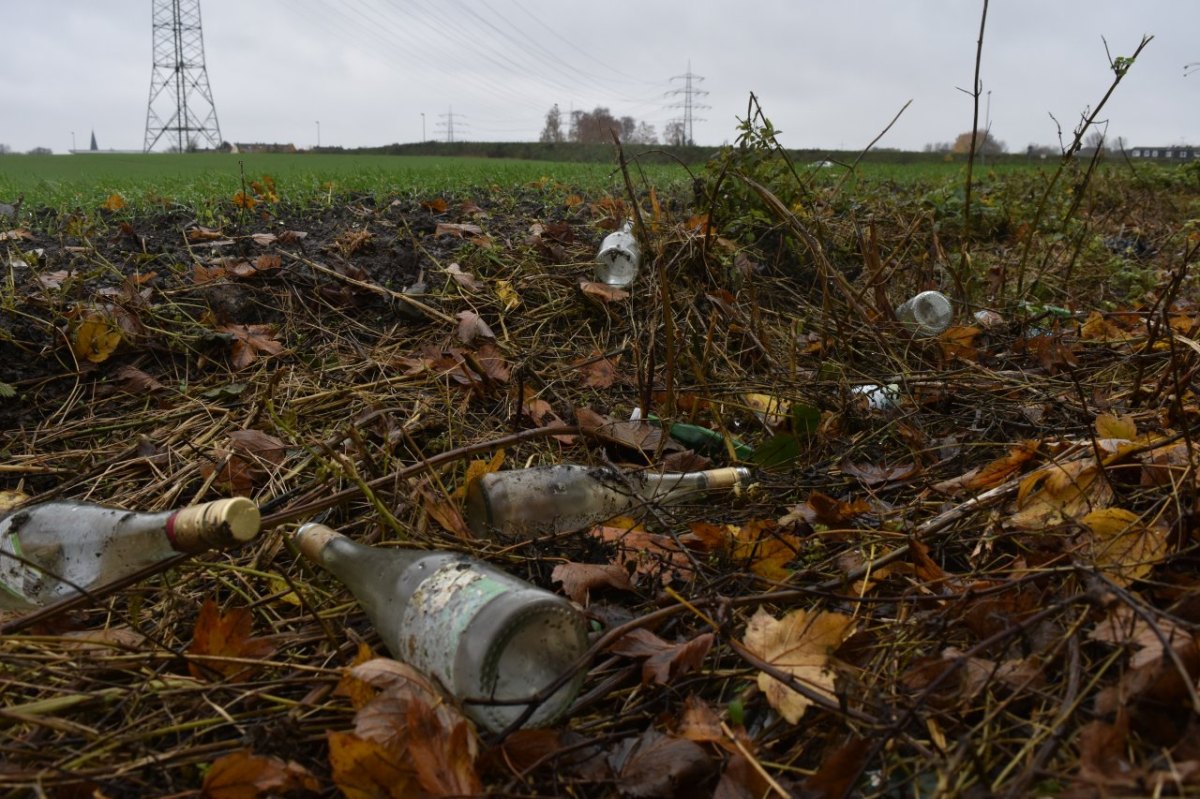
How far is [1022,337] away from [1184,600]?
5.52 ft

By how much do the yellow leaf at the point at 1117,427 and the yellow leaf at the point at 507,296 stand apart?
1.80 m

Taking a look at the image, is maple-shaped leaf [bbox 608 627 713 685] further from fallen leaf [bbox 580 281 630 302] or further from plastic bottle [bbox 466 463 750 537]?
fallen leaf [bbox 580 281 630 302]

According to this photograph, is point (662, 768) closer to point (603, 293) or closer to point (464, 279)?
point (603, 293)

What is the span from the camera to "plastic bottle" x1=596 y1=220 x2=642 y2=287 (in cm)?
280

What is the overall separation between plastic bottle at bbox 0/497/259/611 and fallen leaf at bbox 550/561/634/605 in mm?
626

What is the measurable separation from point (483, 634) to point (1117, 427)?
1.29 m

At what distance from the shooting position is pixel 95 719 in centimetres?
99

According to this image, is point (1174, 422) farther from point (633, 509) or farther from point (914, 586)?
point (633, 509)

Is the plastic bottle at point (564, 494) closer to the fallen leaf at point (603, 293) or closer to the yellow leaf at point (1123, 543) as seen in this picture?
the yellow leaf at point (1123, 543)

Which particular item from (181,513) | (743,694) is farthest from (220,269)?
(743,694)

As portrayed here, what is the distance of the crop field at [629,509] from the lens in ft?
2.85

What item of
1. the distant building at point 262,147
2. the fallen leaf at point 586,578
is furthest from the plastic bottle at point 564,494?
the distant building at point 262,147

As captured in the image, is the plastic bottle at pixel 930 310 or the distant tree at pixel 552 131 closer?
the plastic bottle at pixel 930 310

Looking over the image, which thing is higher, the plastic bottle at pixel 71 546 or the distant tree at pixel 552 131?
the distant tree at pixel 552 131
